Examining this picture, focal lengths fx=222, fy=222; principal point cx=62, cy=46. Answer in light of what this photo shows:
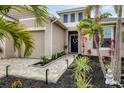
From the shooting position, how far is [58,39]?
43.7ft

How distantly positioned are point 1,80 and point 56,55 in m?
4.96

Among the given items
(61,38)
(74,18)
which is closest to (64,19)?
(74,18)

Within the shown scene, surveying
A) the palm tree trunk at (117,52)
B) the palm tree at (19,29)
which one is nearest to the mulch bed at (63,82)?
the palm tree trunk at (117,52)

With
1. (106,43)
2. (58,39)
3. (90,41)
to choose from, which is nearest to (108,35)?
(106,43)

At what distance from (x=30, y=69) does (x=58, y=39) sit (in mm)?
4544

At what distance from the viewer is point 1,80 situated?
25.6ft

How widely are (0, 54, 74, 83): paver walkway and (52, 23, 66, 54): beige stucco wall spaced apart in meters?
2.49

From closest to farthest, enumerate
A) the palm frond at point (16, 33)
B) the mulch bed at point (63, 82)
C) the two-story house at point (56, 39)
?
the palm frond at point (16, 33), the mulch bed at point (63, 82), the two-story house at point (56, 39)

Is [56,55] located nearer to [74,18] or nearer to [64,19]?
[74,18]

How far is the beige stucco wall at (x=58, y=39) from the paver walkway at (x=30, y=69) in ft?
8.15

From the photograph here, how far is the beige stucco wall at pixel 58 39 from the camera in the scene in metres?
13.0

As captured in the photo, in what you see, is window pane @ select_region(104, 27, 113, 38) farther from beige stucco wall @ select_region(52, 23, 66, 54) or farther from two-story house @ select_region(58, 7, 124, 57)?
beige stucco wall @ select_region(52, 23, 66, 54)

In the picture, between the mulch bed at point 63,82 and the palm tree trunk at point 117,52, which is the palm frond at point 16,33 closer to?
the mulch bed at point 63,82

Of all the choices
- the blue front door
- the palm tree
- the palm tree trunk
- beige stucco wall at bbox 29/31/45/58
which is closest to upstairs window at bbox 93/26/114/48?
the blue front door
